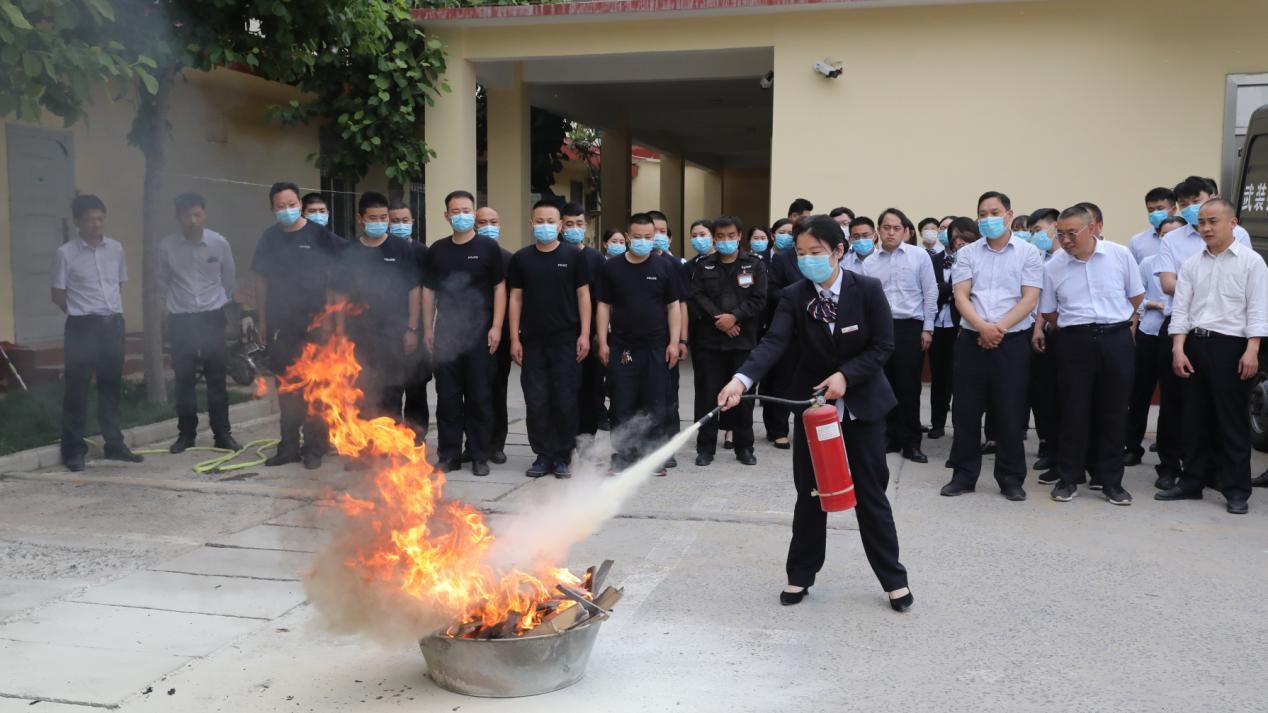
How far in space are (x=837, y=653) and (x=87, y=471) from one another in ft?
20.1

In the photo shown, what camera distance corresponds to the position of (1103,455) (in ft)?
24.4

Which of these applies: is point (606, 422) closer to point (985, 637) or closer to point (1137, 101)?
Result: point (985, 637)

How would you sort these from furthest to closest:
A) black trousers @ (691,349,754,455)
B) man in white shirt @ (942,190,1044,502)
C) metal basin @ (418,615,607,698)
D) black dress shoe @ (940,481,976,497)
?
black trousers @ (691,349,754,455), black dress shoe @ (940,481,976,497), man in white shirt @ (942,190,1044,502), metal basin @ (418,615,607,698)

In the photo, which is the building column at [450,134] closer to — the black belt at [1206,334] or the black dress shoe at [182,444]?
the black dress shoe at [182,444]

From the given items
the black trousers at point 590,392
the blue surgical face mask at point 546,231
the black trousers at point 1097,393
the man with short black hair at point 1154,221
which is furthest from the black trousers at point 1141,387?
the blue surgical face mask at point 546,231

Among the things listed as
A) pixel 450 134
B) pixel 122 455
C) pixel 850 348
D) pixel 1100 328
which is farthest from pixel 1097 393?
pixel 450 134

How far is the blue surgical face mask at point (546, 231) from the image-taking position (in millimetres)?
8133

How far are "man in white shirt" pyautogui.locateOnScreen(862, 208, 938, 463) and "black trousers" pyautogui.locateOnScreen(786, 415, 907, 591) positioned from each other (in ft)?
12.7

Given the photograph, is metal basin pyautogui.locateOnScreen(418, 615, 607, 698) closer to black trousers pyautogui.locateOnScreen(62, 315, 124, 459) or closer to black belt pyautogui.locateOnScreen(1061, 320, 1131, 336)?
black belt pyautogui.locateOnScreen(1061, 320, 1131, 336)

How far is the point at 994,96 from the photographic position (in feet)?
40.7

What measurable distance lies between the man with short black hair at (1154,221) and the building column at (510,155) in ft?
29.6

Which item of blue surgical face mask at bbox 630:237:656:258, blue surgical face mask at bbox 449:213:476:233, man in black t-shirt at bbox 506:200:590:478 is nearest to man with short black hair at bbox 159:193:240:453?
blue surgical face mask at bbox 449:213:476:233

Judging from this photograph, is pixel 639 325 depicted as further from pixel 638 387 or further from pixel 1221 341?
pixel 1221 341

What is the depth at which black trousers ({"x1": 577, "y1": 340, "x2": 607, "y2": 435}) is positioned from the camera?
361 inches
